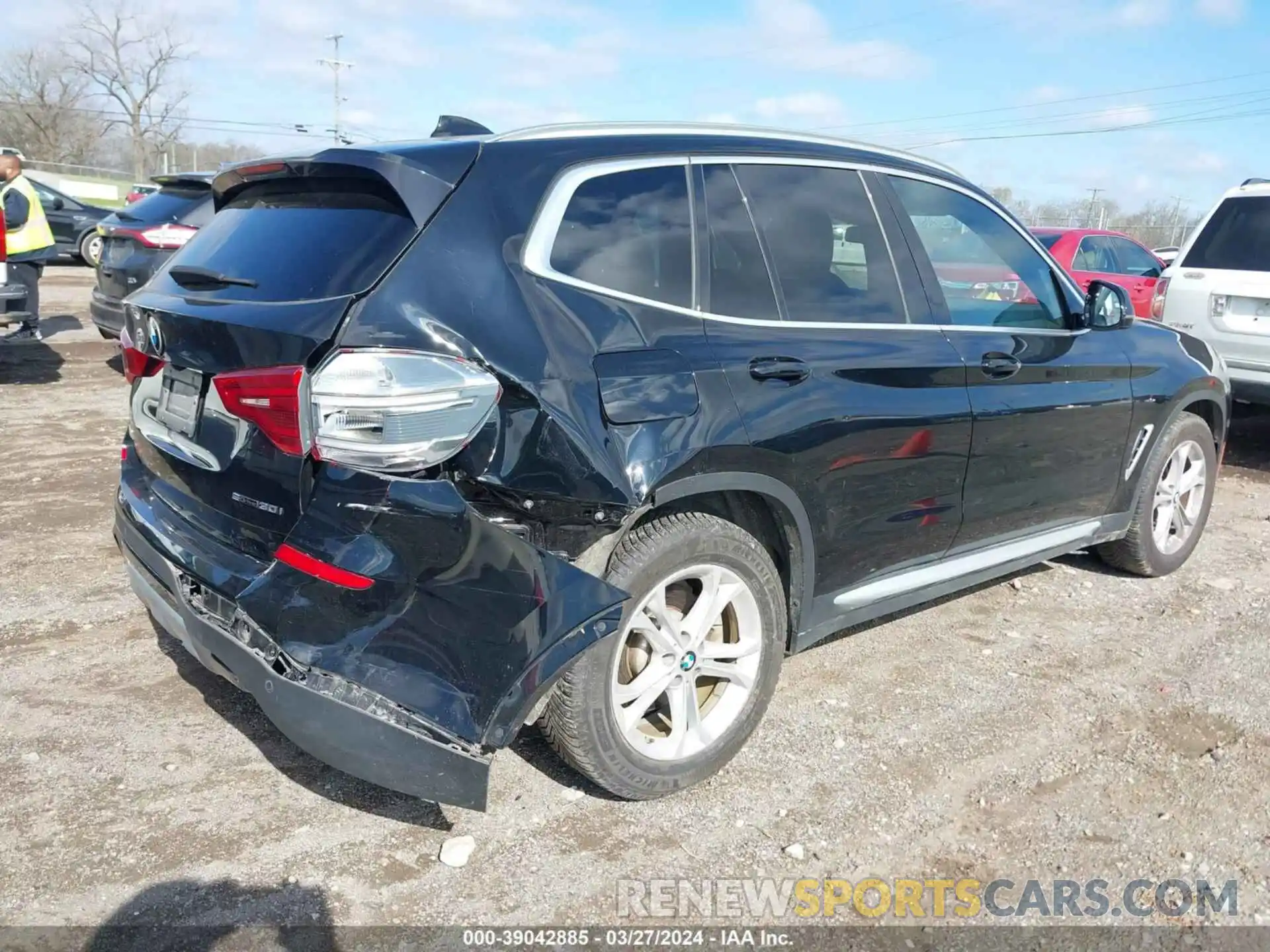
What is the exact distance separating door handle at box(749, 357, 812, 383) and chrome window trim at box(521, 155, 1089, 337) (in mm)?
128

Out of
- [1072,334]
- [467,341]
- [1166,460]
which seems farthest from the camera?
[1166,460]

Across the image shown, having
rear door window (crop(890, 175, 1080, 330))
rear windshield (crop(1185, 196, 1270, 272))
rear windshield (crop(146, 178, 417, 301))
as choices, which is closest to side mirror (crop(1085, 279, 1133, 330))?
rear door window (crop(890, 175, 1080, 330))

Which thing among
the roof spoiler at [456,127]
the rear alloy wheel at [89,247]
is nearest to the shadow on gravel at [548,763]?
the roof spoiler at [456,127]

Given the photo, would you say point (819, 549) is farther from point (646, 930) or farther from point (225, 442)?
point (225, 442)

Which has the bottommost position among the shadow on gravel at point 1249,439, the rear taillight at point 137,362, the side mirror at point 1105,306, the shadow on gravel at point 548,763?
the shadow on gravel at point 548,763

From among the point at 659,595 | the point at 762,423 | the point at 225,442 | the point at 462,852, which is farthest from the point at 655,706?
the point at 225,442

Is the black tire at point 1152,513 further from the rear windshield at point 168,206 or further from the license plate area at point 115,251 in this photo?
the license plate area at point 115,251

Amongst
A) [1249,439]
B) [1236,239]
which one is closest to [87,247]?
[1236,239]

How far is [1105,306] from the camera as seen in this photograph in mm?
4398

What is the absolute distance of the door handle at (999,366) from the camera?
379cm

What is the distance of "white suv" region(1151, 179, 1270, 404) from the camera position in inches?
290

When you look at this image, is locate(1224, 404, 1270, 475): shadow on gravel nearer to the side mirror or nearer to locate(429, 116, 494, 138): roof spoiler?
the side mirror

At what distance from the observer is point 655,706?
3.27m

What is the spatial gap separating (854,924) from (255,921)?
1500mm
